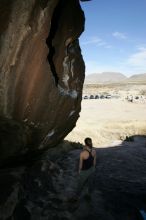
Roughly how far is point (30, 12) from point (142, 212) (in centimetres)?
691

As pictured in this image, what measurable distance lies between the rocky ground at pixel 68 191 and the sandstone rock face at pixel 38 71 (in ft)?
6.42

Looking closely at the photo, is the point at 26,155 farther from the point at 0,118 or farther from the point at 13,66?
the point at 13,66

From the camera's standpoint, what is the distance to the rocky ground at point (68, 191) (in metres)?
11.4

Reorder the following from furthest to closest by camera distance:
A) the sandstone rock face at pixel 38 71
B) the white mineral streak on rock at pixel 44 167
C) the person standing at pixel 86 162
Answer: the white mineral streak on rock at pixel 44 167
the person standing at pixel 86 162
the sandstone rock face at pixel 38 71

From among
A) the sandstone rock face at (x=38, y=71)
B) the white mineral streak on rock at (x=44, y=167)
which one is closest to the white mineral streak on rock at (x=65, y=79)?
the sandstone rock face at (x=38, y=71)

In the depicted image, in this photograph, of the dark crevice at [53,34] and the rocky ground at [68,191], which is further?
the rocky ground at [68,191]

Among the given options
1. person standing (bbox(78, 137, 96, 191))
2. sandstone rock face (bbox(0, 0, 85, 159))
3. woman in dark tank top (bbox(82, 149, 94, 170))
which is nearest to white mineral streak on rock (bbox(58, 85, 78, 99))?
sandstone rock face (bbox(0, 0, 85, 159))

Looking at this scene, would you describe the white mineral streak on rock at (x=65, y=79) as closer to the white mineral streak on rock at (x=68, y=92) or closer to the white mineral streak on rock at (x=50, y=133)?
the white mineral streak on rock at (x=68, y=92)

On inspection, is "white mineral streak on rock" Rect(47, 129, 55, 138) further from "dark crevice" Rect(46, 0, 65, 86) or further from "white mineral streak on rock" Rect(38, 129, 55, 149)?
"dark crevice" Rect(46, 0, 65, 86)

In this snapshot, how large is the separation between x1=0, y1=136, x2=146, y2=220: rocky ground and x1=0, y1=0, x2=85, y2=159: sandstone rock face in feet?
6.42

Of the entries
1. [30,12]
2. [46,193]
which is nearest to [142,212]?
[46,193]

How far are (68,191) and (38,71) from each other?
5.96m

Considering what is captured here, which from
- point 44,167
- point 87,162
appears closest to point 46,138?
point 87,162

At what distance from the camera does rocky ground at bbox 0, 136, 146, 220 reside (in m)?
11.4
